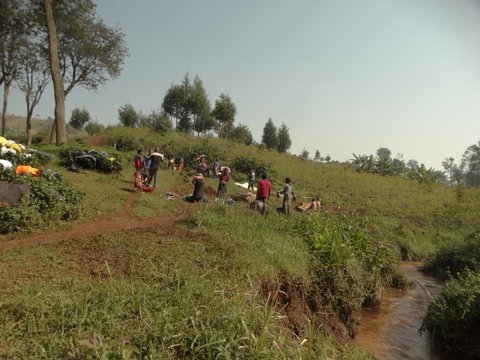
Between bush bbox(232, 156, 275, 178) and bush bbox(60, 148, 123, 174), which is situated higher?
bush bbox(232, 156, 275, 178)

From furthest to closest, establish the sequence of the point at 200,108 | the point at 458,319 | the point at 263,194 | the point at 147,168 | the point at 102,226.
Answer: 1. the point at 200,108
2. the point at 147,168
3. the point at 263,194
4. the point at 102,226
5. the point at 458,319

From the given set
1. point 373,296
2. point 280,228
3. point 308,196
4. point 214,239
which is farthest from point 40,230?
point 308,196

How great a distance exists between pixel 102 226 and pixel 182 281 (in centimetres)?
512

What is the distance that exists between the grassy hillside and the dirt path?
0.05 meters

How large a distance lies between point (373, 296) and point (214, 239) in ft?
16.3

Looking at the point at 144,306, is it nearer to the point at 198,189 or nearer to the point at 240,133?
the point at 198,189

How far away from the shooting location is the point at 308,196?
2502 centimetres

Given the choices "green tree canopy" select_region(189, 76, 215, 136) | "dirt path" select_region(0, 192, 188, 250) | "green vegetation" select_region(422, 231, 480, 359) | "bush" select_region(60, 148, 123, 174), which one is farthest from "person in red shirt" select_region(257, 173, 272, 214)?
"green tree canopy" select_region(189, 76, 215, 136)

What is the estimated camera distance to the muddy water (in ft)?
27.3

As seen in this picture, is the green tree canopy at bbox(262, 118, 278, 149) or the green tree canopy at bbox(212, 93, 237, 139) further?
the green tree canopy at bbox(262, 118, 278, 149)

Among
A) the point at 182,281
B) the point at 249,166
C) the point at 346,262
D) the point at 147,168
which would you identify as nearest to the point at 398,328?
the point at 346,262

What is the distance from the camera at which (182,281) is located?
5750 millimetres

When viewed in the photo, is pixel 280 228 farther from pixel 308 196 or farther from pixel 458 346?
pixel 308 196

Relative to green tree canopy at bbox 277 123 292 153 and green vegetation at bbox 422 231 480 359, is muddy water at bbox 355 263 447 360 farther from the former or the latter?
green tree canopy at bbox 277 123 292 153
